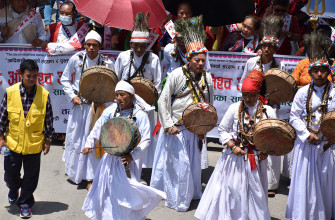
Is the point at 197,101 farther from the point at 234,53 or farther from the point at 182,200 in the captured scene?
the point at 234,53

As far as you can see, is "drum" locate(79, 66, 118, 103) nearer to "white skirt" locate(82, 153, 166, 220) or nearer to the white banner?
"white skirt" locate(82, 153, 166, 220)

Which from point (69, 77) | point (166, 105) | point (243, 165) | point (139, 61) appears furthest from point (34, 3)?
point (243, 165)

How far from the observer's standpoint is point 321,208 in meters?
6.62

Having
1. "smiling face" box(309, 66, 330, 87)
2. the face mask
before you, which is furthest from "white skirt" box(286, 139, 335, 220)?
the face mask

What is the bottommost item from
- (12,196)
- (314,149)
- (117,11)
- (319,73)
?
(12,196)

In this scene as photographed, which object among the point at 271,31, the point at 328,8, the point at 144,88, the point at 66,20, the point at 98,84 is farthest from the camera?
the point at 66,20

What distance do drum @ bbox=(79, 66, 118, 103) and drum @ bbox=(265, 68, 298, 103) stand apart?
6.81 feet

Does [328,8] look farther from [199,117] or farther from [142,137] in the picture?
[142,137]

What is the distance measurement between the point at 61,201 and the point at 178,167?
1577mm

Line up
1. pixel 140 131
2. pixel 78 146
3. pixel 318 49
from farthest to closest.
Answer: pixel 78 146
pixel 318 49
pixel 140 131

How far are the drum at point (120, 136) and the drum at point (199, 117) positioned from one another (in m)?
Answer: 0.99

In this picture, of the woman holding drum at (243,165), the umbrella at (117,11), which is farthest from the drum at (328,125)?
the umbrella at (117,11)

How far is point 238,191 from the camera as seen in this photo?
6219 mm

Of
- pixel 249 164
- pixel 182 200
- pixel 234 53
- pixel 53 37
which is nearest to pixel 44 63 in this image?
pixel 53 37
